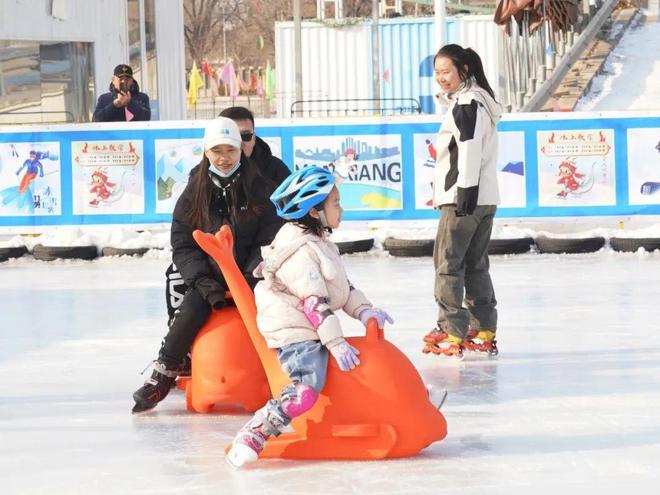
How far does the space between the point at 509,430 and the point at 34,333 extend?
3.63 m

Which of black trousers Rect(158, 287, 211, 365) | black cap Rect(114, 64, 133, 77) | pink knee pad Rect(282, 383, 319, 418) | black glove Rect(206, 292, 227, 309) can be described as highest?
black cap Rect(114, 64, 133, 77)

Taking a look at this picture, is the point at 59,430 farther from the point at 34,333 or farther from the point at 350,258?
the point at 350,258

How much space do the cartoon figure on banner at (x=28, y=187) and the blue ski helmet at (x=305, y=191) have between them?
8261 mm

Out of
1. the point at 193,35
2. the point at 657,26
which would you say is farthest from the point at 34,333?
the point at 193,35

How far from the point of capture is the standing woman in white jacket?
661 centimetres

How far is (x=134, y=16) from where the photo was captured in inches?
862

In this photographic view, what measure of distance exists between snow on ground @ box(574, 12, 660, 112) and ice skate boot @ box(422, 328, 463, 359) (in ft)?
40.2

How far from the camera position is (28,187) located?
500 inches

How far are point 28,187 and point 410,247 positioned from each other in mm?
3507

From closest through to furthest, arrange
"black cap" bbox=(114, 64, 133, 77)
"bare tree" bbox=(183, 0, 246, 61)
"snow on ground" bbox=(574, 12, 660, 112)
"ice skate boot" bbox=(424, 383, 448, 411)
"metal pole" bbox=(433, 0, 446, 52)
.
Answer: "ice skate boot" bbox=(424, 383, 448, 411)
"black cap" bbox=(114, 64, 133, 77)
"metal pole" bbox=(433, 0, 446, 52)
"snow on ground" bbox=(574, 12, 660, 112)
"bare tree" bbox=(183, 0, 246, 61)

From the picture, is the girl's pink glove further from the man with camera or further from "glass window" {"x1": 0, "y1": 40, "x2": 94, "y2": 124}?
"glass window" {"x1": 0, "y1": 40, "x2": 94, "y2": 124}

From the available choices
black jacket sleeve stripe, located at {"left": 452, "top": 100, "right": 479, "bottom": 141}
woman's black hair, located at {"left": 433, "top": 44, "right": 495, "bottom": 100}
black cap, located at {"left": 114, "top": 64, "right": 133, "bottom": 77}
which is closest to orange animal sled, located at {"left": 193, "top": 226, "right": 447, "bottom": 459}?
black jacket sleeve stripe, located at {"left": 452, "top": 100, "right": 479, "bottom": 141}

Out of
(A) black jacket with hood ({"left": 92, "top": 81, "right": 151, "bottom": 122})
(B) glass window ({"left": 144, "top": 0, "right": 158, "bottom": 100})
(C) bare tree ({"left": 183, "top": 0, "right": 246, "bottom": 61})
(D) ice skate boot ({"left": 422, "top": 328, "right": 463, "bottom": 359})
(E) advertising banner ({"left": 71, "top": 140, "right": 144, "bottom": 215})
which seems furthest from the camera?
(C) bare tree ({"left": 183, "top": 0, "right": 246, "bottom": 61})

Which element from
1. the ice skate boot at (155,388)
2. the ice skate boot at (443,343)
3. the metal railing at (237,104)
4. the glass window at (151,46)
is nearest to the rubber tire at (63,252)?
the ice skate boot at (443,343)
